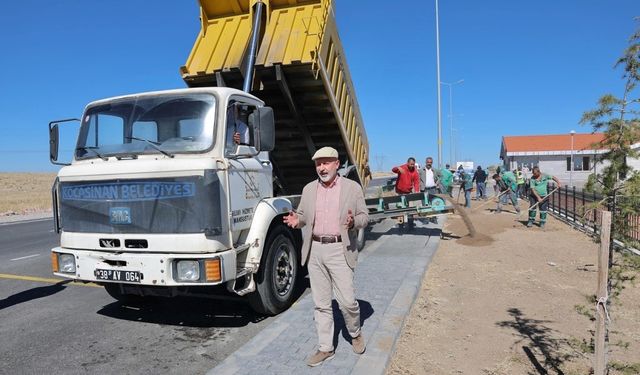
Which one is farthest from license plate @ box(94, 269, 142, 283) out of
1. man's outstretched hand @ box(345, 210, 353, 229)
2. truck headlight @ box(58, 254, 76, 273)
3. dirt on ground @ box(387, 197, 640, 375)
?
dirt on ground @ box(387, 197, 640, 375)

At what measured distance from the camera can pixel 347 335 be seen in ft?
13.6

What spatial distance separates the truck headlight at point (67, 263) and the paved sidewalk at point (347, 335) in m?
1.94

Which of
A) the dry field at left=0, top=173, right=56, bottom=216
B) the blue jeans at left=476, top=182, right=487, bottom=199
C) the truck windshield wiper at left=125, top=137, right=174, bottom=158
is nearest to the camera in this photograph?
the truck windshield wiper at left=125, top=137, right=174, bottom=158

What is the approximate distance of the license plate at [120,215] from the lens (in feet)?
13.6

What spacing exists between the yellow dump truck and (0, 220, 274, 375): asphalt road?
1.21 feet

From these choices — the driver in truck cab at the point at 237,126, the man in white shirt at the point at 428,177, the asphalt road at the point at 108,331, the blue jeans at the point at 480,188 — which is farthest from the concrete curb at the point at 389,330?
the blue jeans at the point at 480,188

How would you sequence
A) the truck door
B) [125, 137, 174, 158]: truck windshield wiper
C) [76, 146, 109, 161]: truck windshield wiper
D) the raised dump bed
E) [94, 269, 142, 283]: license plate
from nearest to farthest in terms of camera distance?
[94, 269, 142, 283]: license plate
[125, 137, 174, 158]: truck windshield wiper
the truck door
[76, 146, 109, 161]: truck windshield wiper
the raised dump bed

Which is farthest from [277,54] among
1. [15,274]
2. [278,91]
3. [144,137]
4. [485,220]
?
[485,220]

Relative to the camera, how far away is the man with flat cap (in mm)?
3609

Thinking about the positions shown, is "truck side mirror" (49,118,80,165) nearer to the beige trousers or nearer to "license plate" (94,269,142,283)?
"license plate" (94,269,142,283)

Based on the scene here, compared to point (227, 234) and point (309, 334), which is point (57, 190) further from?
point (309, 334)

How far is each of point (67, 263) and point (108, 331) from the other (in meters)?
0.88

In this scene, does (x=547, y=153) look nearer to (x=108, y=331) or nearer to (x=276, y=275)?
(x=276, y=275)

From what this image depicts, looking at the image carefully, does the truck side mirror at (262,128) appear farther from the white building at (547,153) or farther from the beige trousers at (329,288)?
the white building at (547,153)
